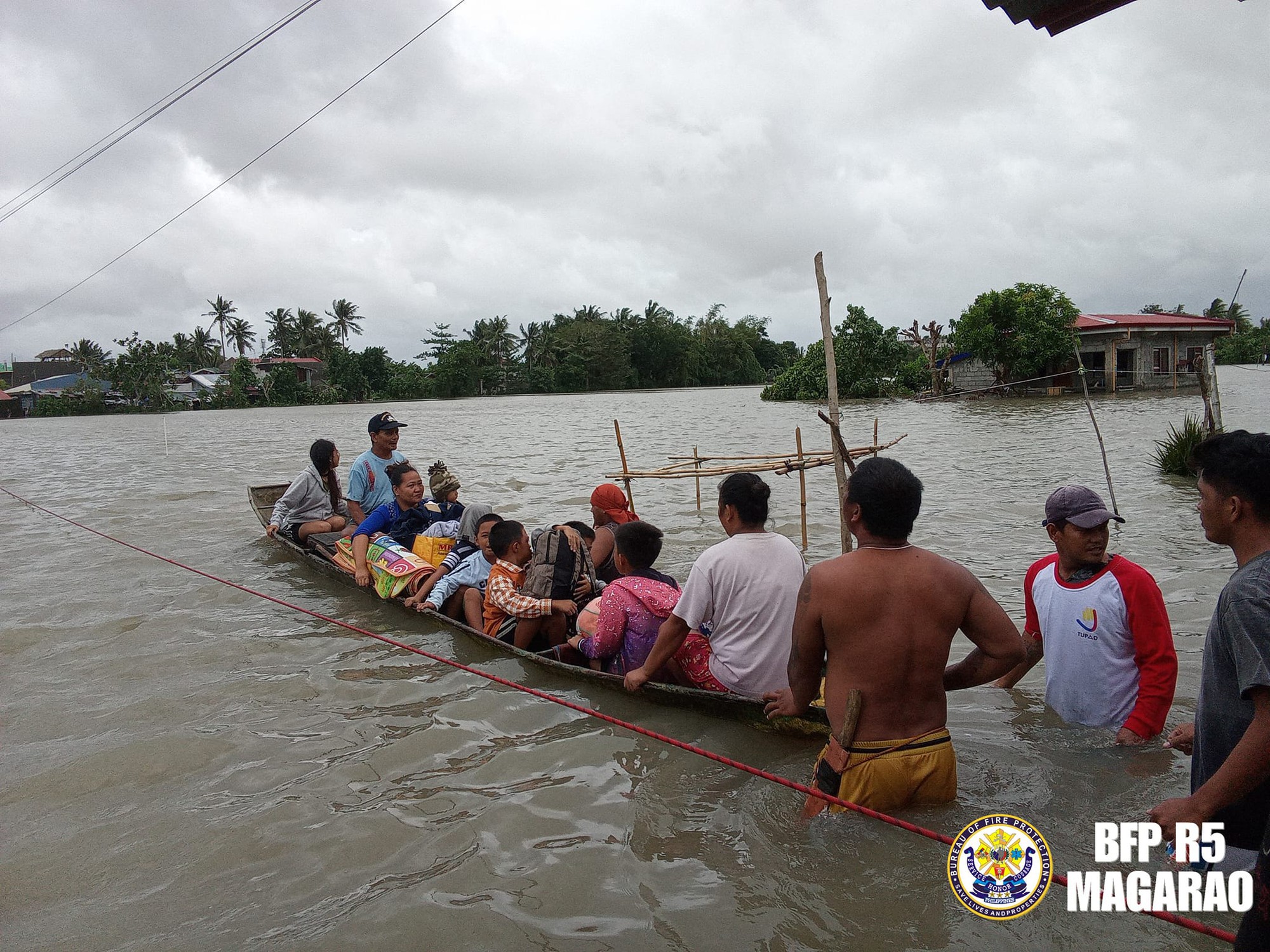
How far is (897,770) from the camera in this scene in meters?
2.73

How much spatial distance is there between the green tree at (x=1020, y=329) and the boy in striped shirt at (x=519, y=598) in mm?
28490

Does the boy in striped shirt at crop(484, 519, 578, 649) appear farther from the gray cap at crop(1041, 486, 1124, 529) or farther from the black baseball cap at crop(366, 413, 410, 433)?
the gray cap at crop(1041, 486, 1124, 529)

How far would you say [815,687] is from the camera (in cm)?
290

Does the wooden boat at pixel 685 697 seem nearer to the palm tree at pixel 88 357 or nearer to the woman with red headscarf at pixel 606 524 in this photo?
the woman with red headscarf at pixel 606 524

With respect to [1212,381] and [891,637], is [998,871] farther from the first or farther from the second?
[1212,381]

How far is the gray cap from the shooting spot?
10.4 feet

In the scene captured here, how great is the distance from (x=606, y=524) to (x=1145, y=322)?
32667mm

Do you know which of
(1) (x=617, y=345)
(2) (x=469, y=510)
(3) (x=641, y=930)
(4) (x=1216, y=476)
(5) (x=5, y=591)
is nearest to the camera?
(4) (x=1216, y=476)

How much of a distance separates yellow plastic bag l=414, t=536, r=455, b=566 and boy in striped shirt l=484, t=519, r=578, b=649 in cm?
141

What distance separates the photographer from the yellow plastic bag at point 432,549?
700cm

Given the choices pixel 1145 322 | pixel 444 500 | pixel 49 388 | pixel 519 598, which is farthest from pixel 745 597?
pixel 49 388

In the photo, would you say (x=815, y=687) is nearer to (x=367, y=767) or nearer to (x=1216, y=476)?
(x=1216, y=476)

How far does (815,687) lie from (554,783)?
1876 millimetres

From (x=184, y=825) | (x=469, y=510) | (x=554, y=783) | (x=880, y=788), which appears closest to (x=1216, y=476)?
(x=880, y=788)
